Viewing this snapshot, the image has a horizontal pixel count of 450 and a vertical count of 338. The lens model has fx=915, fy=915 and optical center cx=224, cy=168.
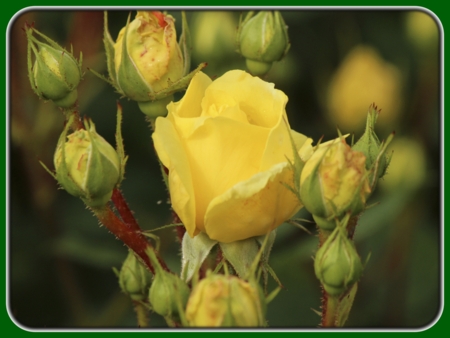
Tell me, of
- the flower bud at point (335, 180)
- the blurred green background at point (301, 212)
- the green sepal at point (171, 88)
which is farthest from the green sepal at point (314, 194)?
the blurred green background at point (301, 212)

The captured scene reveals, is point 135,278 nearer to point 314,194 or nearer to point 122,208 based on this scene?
point 122,208

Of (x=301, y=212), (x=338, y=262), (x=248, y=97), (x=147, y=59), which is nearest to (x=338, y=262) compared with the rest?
(x=338, y=262)

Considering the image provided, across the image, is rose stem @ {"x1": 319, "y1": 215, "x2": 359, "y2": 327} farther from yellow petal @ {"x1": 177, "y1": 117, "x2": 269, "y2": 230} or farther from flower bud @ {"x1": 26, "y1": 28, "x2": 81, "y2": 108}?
flower bud @ {"x1": 26, "y1": 28, "x2": 81, "y2": 108}

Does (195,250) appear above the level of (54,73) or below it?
below

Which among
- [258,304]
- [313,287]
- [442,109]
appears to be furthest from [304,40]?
[258,304]

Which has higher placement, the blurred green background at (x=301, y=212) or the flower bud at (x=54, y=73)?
the flower bud at (x=54, y=73)

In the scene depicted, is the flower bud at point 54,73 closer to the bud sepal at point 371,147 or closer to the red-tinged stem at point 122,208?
the red-tinged stem at point 122,208
